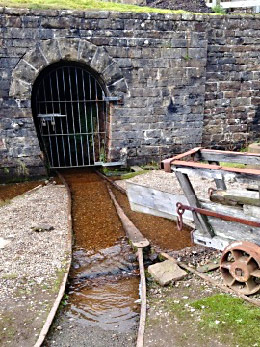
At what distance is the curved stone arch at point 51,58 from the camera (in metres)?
8.59

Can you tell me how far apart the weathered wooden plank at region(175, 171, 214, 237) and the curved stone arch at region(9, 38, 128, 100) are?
538 centimetres

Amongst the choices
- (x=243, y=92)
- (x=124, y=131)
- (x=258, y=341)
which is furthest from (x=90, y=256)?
(x=243, y=92)

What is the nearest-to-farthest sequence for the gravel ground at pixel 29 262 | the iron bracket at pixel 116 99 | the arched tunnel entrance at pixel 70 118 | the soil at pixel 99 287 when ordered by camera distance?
the soil at pixel 99 287, the gravel ground at pixel 29 262, the iron bracket at pixel 116 99, the arched tunnel entrance at pixel 70 118

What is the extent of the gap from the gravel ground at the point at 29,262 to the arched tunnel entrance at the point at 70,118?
9.17 ft

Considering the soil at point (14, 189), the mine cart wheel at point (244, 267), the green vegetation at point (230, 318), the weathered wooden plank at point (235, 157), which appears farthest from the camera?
the soil at point (14, 189)

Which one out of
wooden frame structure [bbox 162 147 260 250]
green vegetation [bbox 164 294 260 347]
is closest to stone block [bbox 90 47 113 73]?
wooden frame structure [bbox 162 147 260 250]

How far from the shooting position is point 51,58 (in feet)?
28.5

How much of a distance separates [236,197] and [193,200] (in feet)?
1.75

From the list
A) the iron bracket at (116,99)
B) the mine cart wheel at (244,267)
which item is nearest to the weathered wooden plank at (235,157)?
the mine cart wheel at (244,267)

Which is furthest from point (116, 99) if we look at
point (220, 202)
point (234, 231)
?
point (234, 231)

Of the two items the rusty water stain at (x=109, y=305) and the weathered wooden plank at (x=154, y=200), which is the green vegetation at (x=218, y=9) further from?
the rusty water stain at (x=109, y=305)

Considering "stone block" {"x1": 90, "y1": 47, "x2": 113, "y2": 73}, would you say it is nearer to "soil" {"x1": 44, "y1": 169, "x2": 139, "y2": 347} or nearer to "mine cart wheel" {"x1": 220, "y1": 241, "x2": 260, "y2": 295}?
"soil" {"x1": 44, "y1": 169, "x2": 139, "y2": 347}

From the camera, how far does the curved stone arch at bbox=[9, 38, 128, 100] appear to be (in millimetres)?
8594

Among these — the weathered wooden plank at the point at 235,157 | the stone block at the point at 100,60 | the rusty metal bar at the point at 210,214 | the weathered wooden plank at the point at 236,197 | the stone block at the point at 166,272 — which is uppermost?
the stone block at the point at 100,60
